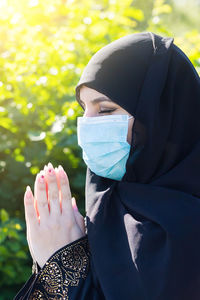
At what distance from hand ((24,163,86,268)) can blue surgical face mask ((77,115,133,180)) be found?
0.16 m

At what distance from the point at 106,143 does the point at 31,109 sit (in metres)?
1.04

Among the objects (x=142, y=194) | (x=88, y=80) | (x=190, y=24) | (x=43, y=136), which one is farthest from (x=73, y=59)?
(x=190, y=24)

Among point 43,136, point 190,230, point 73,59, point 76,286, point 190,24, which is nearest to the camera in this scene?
point 190,230

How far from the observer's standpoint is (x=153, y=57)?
1695mm

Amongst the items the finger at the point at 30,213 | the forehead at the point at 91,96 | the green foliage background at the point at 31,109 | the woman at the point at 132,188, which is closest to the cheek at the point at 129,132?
the woman at the point at 132,188

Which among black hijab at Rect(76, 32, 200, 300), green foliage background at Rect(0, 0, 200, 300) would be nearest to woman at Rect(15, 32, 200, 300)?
black hijab at Rect(76, 32, 200, 300)

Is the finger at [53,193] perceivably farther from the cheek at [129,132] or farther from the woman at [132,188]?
the cheek at [129,132]

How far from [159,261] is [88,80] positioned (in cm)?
75

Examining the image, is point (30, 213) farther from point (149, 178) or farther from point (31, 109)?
point (31, 109)

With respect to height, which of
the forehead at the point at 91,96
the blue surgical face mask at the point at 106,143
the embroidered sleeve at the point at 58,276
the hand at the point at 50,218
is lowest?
the embroidered sleeve at the point at 58,276

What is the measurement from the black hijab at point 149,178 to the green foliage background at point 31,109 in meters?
0.78

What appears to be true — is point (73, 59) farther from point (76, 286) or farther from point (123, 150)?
point (76, 286)

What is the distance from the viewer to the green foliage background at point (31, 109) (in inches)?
97.3

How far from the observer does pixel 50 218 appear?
67.9 inches
